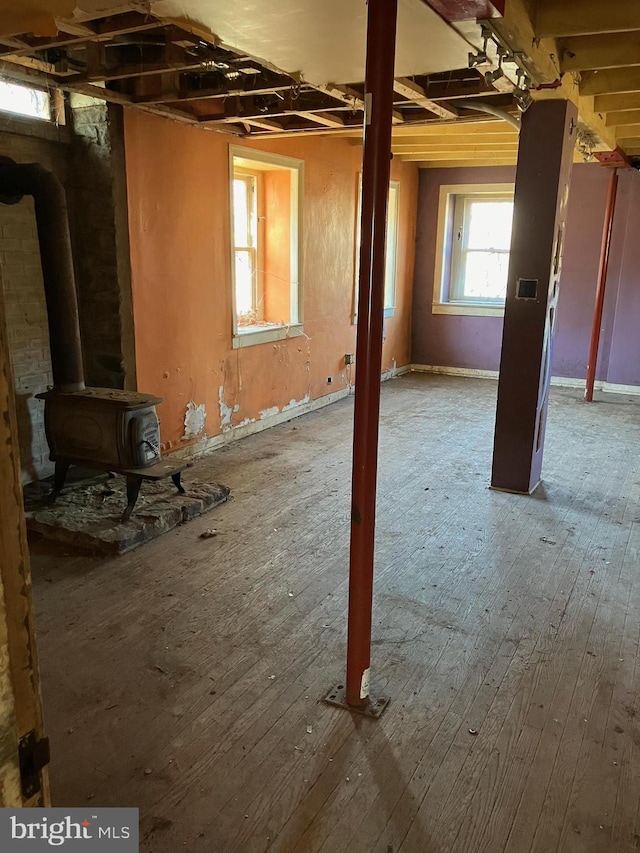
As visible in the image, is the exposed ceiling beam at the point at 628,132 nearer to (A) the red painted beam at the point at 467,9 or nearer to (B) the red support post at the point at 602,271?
(B) the red support post at the point at 602,271

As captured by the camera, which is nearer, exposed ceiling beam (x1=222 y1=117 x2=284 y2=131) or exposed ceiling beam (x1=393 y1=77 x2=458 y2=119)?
exposed ceiling beam (x1=393 y1=77 x2=458 y2=119)

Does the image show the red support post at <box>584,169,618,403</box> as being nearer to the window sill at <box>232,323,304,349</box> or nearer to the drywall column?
the drywall column

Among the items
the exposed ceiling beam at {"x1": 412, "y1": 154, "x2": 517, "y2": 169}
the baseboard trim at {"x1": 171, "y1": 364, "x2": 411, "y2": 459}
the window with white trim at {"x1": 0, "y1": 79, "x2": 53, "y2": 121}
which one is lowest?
the baseboard trim at {"x1": 171, "y1": 364, "x2": 411, "y2": 459}

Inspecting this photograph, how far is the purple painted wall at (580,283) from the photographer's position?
748 cm

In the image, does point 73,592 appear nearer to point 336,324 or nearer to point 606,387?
point 336,324

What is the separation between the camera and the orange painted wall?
4375mm

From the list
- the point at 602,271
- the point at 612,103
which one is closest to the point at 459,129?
the point at 612,103

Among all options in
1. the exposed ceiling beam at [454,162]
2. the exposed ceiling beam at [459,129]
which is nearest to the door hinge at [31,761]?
the exposed ceiling beam at [459,129]

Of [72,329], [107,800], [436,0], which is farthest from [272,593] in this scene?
[436,0]

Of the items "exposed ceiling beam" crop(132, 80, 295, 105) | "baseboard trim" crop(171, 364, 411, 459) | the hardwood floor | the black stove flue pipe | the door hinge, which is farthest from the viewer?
"baseboard trim" crop(171, 364, 411, 459)

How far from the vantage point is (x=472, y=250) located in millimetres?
8570

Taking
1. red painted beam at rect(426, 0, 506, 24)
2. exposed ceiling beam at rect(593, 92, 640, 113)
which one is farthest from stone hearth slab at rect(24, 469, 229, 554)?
exposed ceiling beam at rect(593, 92, 640, 113)

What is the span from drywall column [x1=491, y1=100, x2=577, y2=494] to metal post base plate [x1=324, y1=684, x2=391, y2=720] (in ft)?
7.93

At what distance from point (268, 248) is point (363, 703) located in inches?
185
